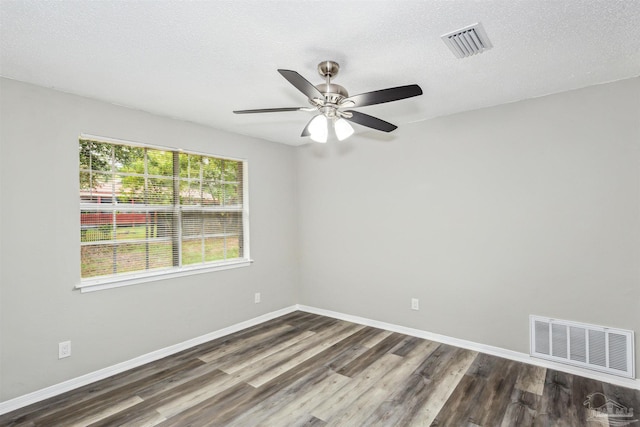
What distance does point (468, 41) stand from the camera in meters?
1.98

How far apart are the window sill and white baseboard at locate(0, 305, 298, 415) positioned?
28.4 inches

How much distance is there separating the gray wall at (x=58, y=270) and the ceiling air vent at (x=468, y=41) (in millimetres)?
2770

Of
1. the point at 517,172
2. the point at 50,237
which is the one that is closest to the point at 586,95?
the point at 517,172

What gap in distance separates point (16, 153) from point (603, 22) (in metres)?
4.03

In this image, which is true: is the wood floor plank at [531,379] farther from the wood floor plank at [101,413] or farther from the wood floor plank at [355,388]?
the wood floor plank at [101,413]

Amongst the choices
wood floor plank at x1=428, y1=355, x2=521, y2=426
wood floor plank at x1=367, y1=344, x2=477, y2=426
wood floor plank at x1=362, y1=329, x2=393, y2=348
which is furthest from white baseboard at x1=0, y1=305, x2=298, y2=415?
wood floor plank at x1=428, y1=355, x2=521, y2=426

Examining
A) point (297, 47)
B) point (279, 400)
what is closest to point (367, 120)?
point (297, 47)

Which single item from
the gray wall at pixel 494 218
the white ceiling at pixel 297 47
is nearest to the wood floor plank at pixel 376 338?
the gray wall at pixel 494 218

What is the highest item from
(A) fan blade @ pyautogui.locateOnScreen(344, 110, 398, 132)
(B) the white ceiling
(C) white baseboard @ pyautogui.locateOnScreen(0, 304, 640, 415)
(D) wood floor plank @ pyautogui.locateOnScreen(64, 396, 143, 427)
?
(B) the white ceiling

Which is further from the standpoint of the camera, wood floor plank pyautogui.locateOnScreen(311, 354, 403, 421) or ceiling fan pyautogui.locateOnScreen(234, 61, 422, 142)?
wood floor plank pyautogui.locateOnScreen(311, 354, 403, 421)

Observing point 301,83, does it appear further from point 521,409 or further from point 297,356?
point 521,409

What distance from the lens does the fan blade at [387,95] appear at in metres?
1.93

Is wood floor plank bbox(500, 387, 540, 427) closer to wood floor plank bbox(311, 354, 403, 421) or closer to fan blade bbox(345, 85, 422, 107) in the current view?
wood floor plank bbox(311, 354, 403, 421)

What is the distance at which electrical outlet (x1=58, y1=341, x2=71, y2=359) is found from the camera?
103 inches
